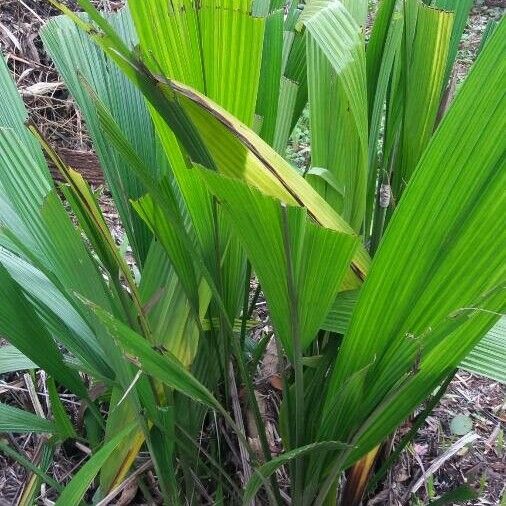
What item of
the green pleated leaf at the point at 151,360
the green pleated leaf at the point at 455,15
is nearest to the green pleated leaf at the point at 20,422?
the green pleated leaf at the point at 151,360

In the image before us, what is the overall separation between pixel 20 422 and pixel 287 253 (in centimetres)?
41

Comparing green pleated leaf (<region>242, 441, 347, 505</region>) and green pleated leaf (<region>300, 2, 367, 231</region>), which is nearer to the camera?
green pleated leaf (<region>242, 441, 347, 505</region>)

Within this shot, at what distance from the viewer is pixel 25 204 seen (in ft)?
1.95

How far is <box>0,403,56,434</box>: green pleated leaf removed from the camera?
64cm

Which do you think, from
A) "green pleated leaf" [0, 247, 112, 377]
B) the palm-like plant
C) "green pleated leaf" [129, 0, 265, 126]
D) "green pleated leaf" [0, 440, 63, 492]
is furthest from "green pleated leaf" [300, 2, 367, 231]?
"green pleated leaf" [0, 440, 63, 492]

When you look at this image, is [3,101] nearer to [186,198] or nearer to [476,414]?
[186,198]

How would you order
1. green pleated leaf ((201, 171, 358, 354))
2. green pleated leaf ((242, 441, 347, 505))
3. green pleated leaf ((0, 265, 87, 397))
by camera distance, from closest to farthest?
green pleated leaf ((201, 171, 358, 354)), green pleated leaf ((242, 441, 347, 505)), green pleated leaf ((0, 265, 87, 397))

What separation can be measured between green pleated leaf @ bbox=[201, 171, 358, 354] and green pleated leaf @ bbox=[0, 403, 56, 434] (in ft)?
1.02

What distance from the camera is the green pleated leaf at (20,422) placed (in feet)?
2.10

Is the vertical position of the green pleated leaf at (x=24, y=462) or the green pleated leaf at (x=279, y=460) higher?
the green pleated leaf at (x=279, y=460)

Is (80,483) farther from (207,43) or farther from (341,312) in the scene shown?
(207,43)

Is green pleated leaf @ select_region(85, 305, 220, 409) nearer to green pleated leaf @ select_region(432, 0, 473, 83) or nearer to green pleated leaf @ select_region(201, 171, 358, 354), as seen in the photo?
green pleated leaf @ select_region(201, 171, 358, 354)

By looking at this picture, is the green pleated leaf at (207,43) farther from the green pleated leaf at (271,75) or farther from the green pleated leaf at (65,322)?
the green pleated leaf at (65,322)

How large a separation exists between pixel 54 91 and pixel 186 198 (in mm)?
1284
